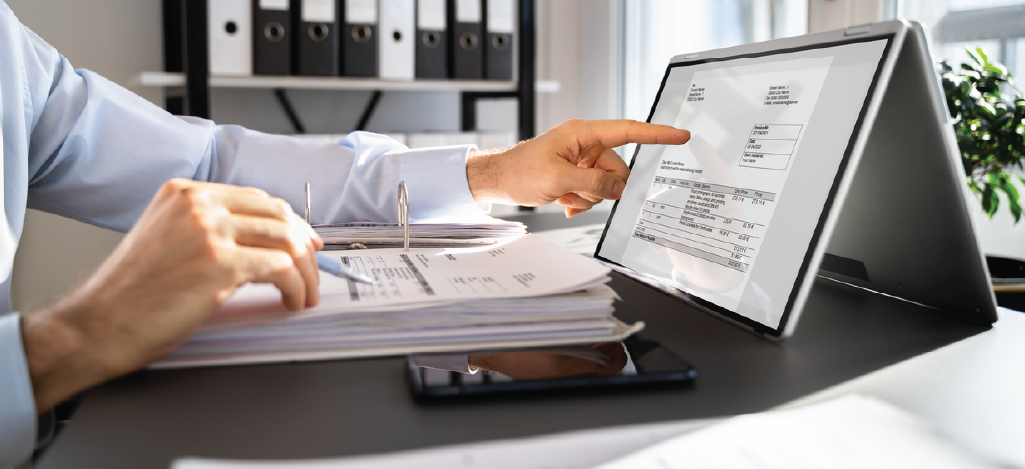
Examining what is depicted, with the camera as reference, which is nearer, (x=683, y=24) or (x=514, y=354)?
(x=514, y=354)

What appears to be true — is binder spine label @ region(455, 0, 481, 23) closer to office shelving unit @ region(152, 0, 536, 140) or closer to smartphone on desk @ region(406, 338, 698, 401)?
office shelving unit @ region(152, 0, 536, 140)

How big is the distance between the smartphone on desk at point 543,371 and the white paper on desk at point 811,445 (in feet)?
0.21

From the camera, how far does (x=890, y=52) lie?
16.2 inches

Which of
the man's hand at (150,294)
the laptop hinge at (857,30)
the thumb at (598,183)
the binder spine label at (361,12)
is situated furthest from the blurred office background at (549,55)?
the man's hand at (150,294)

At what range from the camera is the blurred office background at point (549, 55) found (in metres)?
1.36

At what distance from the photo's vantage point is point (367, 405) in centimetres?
33

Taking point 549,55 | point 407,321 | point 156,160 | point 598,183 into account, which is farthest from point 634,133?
point 549,55

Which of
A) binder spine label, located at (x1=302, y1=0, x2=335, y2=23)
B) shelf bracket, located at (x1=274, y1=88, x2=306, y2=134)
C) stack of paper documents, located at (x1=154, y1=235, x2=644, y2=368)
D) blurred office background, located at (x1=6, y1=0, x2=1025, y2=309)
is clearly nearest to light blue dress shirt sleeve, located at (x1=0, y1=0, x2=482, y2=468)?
stack of paper documents, located at (x1=154, y1=235, x2=644, y2=368)

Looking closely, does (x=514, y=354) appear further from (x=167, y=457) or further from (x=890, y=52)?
(x=890, y=52)

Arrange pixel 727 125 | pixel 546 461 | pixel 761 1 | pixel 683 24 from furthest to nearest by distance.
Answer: pixel 683 24, pixel 761 1, pixel 727 125, pixel 546 461

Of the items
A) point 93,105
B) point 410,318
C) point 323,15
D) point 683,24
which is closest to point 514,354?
point 410,318

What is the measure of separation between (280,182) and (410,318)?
1.84ft

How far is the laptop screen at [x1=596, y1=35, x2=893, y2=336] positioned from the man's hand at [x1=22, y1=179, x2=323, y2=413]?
0.31m

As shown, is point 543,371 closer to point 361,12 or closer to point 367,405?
point 367,405
